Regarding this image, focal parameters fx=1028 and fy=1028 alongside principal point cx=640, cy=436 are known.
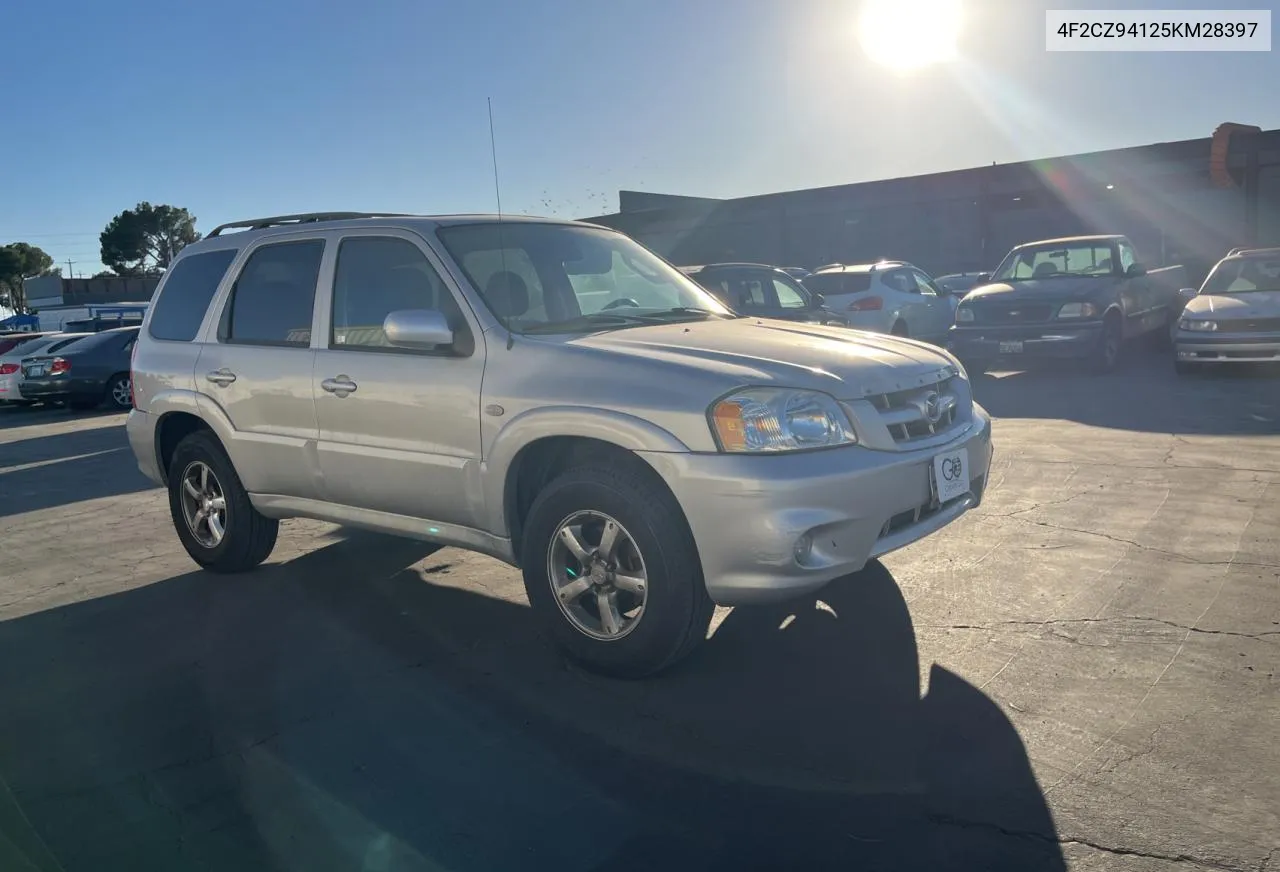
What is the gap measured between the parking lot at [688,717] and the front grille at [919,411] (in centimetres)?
88

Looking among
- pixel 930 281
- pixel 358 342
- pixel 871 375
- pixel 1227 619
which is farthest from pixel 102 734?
pixel 930 281

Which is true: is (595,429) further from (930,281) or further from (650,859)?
(930,281)

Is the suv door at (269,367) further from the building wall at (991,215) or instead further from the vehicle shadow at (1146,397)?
the building wall at (991,215)

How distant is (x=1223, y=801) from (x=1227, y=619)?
5.23 ft

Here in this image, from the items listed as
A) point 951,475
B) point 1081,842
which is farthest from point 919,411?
point 1081,842

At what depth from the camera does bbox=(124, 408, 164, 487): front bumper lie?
6023 millimetres

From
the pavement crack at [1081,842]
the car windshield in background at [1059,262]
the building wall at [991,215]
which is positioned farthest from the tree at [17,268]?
the pavement crack at [1081,842]

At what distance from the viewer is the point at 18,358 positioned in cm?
1767

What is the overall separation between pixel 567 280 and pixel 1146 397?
26.3ft

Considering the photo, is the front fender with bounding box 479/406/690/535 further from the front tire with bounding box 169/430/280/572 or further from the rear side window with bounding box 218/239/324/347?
the front tire with bounding box 169/430/280/572

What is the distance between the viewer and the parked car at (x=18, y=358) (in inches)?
686

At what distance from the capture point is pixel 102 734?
12.5 ft

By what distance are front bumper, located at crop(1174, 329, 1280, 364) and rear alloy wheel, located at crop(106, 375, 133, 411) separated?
15.7 m

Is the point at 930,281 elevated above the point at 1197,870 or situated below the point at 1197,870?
above
